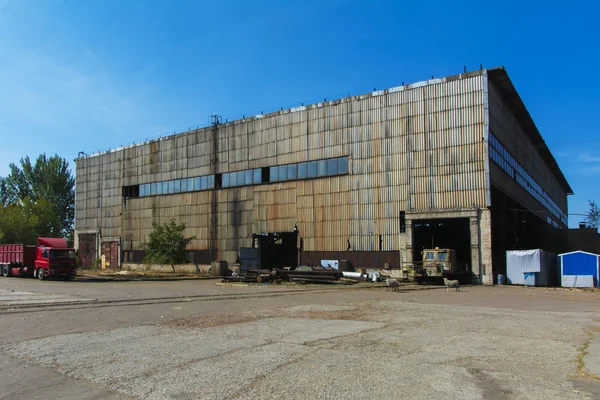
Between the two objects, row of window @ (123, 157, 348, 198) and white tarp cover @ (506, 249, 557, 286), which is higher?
row of window @ (123, 157, 348, 198)

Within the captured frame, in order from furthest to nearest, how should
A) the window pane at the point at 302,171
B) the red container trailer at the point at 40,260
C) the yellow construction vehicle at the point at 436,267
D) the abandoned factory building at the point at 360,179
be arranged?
the window pane at the point at 302,171 < the red container trailer at the point at 40,260 < the abandoned factory building at the point at 360,179 < the yellow construction vehicle at the point at 436,267

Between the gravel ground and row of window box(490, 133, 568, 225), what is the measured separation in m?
26.0

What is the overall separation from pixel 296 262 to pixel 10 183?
232 feet

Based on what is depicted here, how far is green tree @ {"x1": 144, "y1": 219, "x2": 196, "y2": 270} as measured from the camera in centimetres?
4944

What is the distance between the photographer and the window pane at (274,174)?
46062 mm

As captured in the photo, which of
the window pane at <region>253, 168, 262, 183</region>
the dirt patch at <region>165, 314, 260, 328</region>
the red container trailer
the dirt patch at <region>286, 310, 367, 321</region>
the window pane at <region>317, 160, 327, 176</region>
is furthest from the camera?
the window pane at <region>253, 168, 262, 183</region>

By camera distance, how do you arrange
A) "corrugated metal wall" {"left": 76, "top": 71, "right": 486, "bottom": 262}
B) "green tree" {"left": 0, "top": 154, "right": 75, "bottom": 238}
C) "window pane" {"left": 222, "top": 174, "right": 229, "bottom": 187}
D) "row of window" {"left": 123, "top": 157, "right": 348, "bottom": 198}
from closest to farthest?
1. "corrugated metal wall" {"left": 76, "top": 71, "right": 486, "bottom": 262}
2. "row of window" {"left": 123, "top": 157, "right": 348, "bottom": 198}
3. "window pane" {"left": 222, "top": 174, "right": 229, "bottom": 187}
4. "green tree" {"left": 0, "top": 154, "right": 75, "bottom": 238}

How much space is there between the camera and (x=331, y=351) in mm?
9133

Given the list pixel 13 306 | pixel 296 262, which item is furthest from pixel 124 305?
pixel 296 262

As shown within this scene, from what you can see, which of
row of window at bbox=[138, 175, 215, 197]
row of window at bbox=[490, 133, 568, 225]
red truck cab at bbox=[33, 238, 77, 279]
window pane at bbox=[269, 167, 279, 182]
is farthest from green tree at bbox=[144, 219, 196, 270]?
row of window at bbox=[490, 133, 568, 225]

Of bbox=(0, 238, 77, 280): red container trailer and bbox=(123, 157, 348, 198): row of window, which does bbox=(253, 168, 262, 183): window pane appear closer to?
bbox=(123, 157, 348, 198): row of window

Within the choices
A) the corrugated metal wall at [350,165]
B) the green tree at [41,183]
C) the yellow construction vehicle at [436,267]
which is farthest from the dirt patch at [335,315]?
the green tree at [41,183]

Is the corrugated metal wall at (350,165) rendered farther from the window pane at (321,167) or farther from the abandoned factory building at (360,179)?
the window pane at (321,167)

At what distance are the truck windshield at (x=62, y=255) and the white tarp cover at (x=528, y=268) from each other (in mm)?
34404
